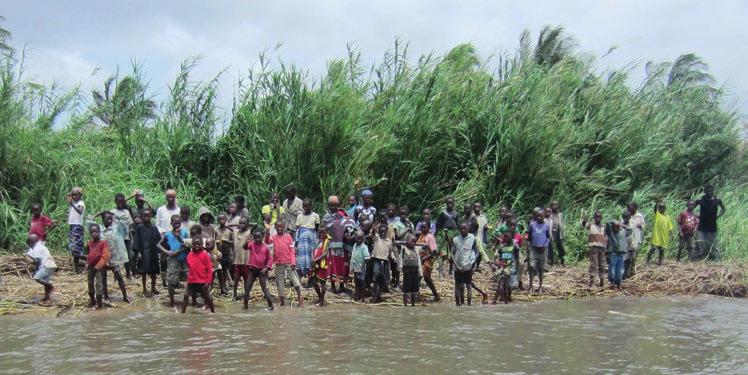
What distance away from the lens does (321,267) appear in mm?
12000

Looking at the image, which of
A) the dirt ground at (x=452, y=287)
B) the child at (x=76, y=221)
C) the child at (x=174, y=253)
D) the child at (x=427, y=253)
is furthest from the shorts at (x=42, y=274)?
the child at (x=427, y=253)

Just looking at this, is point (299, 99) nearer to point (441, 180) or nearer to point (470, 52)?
point (441, 180)

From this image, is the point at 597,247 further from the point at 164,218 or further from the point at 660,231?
the point at 164,218

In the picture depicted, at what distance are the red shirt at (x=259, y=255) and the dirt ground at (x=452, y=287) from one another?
799 mm

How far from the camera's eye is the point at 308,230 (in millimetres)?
12617

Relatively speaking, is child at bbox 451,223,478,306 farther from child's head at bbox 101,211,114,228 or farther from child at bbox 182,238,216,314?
child's head at bbox 101,211,114,228

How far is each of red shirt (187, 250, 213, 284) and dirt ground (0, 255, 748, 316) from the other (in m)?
0.84

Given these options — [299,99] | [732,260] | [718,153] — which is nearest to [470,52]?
[299,99]

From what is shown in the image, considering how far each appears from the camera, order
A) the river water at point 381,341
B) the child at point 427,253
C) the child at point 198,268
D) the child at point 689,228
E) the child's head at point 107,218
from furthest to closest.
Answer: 1. the child at point 689,228
2. the child at point 427,253
3. the child's head at point 107,218
4. the child at point 198,268
5. the river water at point 381,341

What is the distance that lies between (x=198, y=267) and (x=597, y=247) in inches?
279

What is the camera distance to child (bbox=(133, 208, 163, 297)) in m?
11.7

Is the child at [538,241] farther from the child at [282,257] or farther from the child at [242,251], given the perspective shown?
the child at [242,251]

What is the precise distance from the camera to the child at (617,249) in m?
13.9

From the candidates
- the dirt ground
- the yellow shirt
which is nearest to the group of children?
the dirt ground
